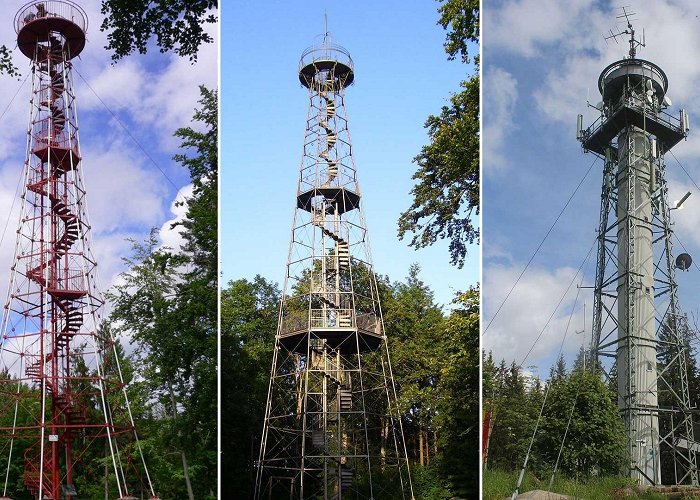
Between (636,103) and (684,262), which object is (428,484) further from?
(636,103)

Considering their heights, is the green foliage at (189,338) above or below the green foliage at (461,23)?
below

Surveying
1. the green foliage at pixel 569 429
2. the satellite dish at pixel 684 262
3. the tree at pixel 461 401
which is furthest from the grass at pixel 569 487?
the tree at pixel 461 401

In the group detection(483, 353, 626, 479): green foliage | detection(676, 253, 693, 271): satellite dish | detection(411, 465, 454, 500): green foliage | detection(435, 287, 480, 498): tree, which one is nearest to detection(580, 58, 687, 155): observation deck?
detection(676, 253, 693, 271): satellite dish

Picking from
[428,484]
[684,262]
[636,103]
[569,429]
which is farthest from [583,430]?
[428,484]

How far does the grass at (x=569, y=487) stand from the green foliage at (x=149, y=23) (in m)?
7.12

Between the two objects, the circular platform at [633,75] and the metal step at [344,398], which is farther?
the metal step at [344,398]

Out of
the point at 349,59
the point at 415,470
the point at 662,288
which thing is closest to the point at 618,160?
the point at 662,288

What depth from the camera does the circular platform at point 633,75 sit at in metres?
10.6

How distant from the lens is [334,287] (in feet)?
56.2

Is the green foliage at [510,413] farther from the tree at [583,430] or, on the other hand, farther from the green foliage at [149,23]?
the green foliage at [149,23]

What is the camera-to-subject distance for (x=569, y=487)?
29.9 feet

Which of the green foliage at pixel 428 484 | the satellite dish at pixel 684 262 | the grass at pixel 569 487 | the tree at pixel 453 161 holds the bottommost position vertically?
the green foliage at pixel 428 484

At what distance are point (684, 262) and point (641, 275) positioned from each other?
0.58m

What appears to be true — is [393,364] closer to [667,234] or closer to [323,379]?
[323,379]
